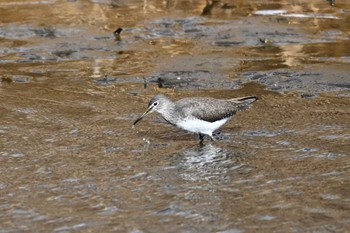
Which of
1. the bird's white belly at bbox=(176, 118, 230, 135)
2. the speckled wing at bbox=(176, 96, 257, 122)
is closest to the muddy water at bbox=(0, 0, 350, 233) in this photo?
the bird's white belly at bbox=(176, 118, 230, 135)

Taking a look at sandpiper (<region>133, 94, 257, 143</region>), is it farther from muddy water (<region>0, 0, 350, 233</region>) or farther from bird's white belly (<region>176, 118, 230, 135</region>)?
muddy water (<region>0, 0, 350, 233</region>)

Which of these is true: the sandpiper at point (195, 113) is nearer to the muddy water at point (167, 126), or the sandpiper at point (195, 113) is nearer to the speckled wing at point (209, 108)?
the speckled wing at point (209, 108)

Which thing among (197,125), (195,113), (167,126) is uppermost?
(195,113)

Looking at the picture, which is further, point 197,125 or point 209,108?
point 209,108

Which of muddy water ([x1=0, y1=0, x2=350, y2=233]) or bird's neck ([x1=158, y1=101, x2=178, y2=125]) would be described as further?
bird's neck ([x1=158, y1=101, x2=178, y2=125])

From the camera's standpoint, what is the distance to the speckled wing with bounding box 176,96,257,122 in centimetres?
1165

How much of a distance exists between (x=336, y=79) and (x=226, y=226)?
253 inches

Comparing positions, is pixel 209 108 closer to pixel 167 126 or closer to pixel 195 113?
pixel 195 113

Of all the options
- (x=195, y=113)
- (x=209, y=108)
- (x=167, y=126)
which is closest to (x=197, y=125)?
(x=195, y=113)

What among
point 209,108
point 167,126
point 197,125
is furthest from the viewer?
point 167,126

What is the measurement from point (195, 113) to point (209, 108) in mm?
250

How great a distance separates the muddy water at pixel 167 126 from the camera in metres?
9.02

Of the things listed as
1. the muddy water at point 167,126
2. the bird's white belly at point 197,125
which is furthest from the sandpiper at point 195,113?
the muddy water at point 167,126

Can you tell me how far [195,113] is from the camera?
38.1 ft
